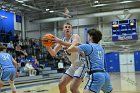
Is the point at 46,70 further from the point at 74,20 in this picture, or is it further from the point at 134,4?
the point at 134,4

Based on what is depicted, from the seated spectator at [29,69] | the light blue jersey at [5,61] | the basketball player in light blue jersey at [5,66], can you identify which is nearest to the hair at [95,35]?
the basketball player in light blue jersey at [5,66]

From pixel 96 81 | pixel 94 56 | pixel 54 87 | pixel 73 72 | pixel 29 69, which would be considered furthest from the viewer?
pixel 29 69

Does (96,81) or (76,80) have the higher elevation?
(96,81)

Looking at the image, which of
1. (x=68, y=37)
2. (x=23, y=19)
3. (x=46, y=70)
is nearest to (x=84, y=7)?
(x=23, y=19)

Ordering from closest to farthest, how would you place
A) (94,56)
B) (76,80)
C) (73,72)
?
(94,56)
(76,80)
(73,72)

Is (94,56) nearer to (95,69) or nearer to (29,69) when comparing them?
(95,69)

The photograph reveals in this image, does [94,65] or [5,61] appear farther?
[5,61]

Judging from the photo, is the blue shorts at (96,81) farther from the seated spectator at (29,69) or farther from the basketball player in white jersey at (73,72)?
the seated spectator at (29,69)

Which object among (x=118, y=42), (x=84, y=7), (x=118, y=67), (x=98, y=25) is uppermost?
(x=84, y=7)

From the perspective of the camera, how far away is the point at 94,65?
14.1ft

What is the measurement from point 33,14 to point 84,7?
19.4 feet

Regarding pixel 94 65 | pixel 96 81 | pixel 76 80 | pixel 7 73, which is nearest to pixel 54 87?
pixel 7 73

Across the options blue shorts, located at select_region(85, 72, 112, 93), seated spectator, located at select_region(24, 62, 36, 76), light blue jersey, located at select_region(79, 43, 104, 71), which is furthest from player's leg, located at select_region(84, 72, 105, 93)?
seated spectator, located at select_region(24, 62, 36, 76)

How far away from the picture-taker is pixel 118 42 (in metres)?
28.2
